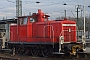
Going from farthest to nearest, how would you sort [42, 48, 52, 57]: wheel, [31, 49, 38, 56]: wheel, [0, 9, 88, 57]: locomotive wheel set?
[31, 49, 38, 56]: wheel, [42, 48, 52, 57]: wheel, [0, 9, 88, 57]: locomotive wheel set

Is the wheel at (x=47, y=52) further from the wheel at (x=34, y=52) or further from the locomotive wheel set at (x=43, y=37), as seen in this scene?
the wheel at (x=34, y=52)

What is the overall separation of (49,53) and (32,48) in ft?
6.34

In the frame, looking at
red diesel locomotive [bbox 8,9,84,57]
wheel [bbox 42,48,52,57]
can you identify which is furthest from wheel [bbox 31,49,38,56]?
wheel [bbox 42,48,52,57]


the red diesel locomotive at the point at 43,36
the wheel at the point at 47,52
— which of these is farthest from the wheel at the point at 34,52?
the wheel at the point at 47,52

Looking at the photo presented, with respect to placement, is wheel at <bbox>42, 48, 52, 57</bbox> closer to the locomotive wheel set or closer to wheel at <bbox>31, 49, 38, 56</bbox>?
the locomotive wheel set

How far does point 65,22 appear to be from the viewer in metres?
16.3

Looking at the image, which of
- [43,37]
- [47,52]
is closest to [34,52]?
[47,52]

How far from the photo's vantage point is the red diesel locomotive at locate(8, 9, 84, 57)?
15913 millimetres

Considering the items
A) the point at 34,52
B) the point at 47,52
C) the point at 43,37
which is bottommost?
the point at 34,52

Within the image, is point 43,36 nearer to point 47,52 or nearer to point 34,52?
point 47,52

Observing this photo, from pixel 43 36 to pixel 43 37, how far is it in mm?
83

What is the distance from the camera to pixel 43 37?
1702cm

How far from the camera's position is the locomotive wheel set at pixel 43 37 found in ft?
52.2

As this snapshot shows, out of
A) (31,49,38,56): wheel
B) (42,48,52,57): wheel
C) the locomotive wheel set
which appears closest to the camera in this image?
the locomotive wheel set
